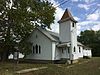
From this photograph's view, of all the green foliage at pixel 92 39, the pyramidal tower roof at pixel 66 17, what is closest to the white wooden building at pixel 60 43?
the pyramidal tower roof at pixel 66 17

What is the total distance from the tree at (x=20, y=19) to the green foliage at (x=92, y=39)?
32.3m

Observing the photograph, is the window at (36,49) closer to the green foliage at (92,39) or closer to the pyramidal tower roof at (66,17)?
the pyramidal tower roof at (66,17)

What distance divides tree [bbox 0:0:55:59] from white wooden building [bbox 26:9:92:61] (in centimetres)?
208

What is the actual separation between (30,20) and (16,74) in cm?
1730

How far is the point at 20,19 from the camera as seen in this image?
100 feet

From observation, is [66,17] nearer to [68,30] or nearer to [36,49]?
[68,30]

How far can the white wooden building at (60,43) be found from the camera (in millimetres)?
32500

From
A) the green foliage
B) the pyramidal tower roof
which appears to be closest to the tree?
the pyramidal tower roof

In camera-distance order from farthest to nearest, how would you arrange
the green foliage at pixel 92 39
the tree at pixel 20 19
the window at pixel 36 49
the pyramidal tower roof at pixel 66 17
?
the green foliage at pixel 92 39, the window at pixel 36 49, the pyramidal tower roof at pixel 66 17, the tree at pixel 20 19

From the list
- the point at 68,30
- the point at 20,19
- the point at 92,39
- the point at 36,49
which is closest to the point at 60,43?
the point at 68,30

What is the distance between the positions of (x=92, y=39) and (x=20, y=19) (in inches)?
1751

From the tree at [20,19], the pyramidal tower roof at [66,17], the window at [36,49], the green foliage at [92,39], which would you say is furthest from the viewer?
the green foliage at [92,39]

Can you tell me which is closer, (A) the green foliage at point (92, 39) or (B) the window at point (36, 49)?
(B) the window at point (36, 49)

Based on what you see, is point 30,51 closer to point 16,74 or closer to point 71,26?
point 71,26
